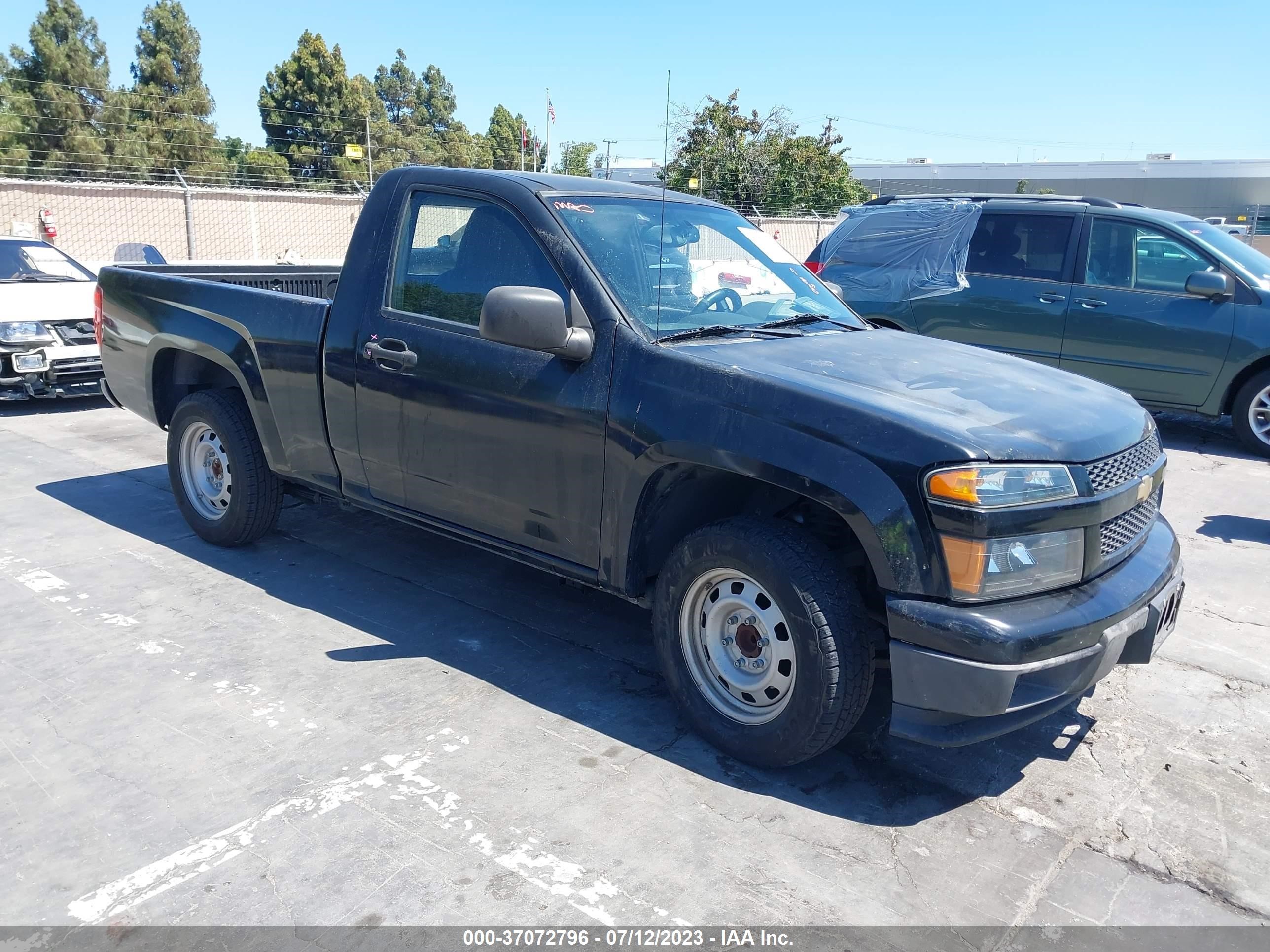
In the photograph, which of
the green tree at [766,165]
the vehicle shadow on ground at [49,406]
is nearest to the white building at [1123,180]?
the green tree at [766,165]

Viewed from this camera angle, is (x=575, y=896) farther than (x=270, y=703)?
No

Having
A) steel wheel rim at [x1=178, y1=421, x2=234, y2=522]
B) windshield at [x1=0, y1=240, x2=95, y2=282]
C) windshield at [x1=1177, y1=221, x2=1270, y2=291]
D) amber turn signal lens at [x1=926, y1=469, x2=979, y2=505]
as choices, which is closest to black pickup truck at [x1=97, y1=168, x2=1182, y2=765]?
amber turn signal lens at [x1=926, y1=469, x2=979, y2=505]

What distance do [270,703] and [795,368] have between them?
2338 millimetres

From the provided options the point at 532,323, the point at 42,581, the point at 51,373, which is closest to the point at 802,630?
the point at 532,323

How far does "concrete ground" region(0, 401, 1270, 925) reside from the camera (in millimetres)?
2742

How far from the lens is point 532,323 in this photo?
11.6ft

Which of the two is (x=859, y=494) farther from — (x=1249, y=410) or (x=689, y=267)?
(x=1249, y=410)

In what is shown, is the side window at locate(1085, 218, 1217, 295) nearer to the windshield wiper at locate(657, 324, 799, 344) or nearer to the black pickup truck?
the black pickup truck

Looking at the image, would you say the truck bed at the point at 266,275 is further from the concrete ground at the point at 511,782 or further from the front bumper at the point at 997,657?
the front bumper at the point at 997,657

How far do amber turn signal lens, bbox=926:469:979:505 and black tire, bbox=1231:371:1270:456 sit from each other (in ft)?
21.0

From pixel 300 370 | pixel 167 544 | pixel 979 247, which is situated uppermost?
pixel 979 247

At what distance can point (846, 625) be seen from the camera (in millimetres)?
3092

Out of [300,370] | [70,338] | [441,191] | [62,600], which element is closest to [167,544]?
[62,600]

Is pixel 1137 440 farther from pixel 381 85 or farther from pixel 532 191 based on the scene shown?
pixel 381 85
